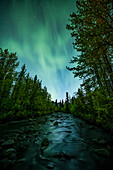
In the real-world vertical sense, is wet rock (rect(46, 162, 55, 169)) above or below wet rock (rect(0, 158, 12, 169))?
below

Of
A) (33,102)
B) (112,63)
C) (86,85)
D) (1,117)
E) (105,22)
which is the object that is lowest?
(1,117)

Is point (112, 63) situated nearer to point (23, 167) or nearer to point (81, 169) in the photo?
point (81, 169)

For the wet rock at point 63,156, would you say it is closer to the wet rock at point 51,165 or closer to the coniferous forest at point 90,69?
the wet rock at point 51,165

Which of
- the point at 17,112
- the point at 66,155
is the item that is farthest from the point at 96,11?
the point at 17,112

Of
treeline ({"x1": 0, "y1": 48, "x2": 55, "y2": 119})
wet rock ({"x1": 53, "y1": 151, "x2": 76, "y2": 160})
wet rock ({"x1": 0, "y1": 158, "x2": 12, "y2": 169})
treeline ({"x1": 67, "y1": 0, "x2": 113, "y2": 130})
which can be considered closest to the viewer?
wet rock ({"x1": 0, "y1": 158, "x2": 12, "y2": 169})

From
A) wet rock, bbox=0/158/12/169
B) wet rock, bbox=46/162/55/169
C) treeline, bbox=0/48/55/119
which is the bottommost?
wet rock, bbox=46/162/55/169

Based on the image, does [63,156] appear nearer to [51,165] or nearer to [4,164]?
[51,165]

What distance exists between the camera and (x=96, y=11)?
330 cm

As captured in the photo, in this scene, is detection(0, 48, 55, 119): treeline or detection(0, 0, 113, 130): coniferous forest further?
detection(0, 48, 55, 119): treeline

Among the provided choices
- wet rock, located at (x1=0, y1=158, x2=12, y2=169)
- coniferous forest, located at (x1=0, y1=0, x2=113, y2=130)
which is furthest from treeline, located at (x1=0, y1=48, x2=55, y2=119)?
wet rock, located at (x1=0, y1=158, x2=12, y2=169)

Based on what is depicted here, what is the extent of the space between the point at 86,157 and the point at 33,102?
1306 centimetres

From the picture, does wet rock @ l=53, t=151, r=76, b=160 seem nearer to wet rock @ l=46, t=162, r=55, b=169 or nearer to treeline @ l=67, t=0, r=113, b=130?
wet rock @ l=46, t=162, r=55, b=169

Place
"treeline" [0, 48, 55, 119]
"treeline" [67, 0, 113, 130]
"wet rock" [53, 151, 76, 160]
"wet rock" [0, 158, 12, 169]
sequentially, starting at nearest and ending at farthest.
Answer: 1. "wet rock" [0, 158, 12, 169]
2. "wet rock" [53, 151, 76, 160]
3. "treeline" [67, 0, 113, 130]
4. "treeline" [0, 48, 55, 119]

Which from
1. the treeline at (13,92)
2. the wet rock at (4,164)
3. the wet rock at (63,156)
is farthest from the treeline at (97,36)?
the treeline at (13,92)
